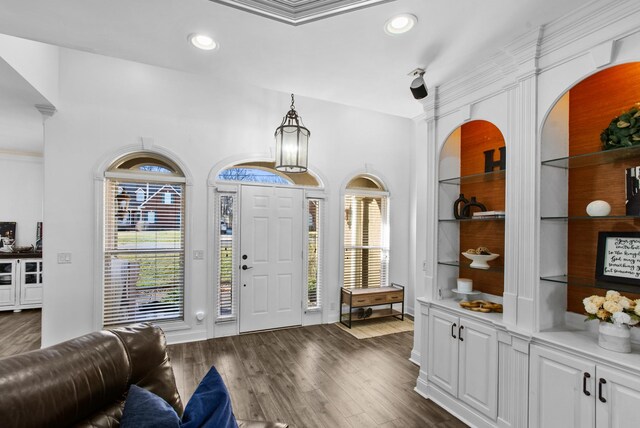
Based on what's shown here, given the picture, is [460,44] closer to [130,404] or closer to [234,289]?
[130,404]

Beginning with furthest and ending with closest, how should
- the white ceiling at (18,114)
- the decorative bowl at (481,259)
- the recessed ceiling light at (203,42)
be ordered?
the white ceiling at (18,114), the decorative bowl at (481,259), the recessed ceiling light at (203,42)

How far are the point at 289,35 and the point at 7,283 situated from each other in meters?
6.11

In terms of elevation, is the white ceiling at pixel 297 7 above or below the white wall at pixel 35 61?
below

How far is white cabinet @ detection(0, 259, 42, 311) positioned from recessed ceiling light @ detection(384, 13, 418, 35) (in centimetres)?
629

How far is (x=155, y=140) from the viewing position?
3.89 meters

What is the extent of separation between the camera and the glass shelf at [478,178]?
2.47 metres

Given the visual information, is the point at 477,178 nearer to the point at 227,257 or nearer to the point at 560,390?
the point at 560,390

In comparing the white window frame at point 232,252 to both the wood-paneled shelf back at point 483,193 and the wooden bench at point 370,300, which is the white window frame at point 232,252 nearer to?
the wooden bench at point 370,300

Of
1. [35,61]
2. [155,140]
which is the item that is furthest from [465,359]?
[35,61]

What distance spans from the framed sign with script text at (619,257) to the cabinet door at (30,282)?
714 cm

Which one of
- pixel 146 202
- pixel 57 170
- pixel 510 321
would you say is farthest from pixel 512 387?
pixel 57 170

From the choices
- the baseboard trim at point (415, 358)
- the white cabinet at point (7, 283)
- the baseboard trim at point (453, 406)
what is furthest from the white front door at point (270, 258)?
the white cabinet at point (7, 283)

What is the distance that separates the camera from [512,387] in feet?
6.84

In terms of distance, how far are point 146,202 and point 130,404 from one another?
3.32m
